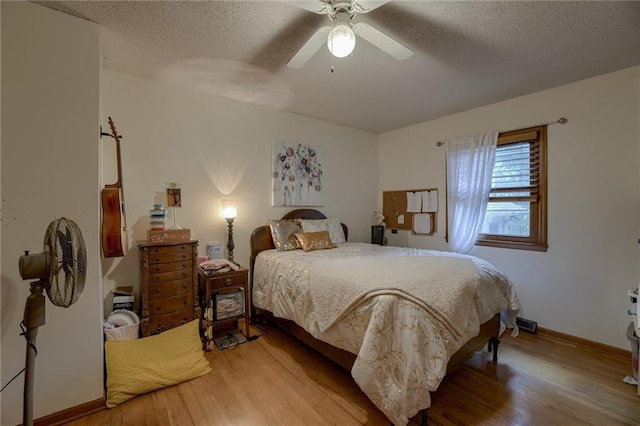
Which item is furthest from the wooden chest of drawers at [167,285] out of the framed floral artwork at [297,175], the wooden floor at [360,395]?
the framed floral artwork at [297,175]

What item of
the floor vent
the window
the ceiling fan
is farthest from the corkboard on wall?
the ceiling fan

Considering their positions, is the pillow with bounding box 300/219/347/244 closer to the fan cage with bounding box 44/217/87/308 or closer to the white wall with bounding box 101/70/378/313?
the white wall with bounding box 101/70/378/313

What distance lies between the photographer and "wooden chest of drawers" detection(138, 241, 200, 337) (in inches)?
86.1

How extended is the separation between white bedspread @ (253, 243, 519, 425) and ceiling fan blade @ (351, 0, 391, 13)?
5.09 ft

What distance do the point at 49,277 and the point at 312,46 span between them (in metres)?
1.82

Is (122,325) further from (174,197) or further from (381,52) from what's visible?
(381,52)

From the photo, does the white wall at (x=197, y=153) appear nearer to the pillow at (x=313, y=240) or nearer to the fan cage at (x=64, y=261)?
the pillow at (x=313, y=240)

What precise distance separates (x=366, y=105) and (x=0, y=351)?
11.8ft

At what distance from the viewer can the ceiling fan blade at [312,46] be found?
1.59 meters

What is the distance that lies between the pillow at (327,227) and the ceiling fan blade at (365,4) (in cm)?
229

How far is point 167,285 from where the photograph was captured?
2281mm

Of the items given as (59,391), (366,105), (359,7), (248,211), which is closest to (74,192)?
(59,391)

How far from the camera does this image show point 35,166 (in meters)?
1.59

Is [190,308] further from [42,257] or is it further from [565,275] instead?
[565,275]
